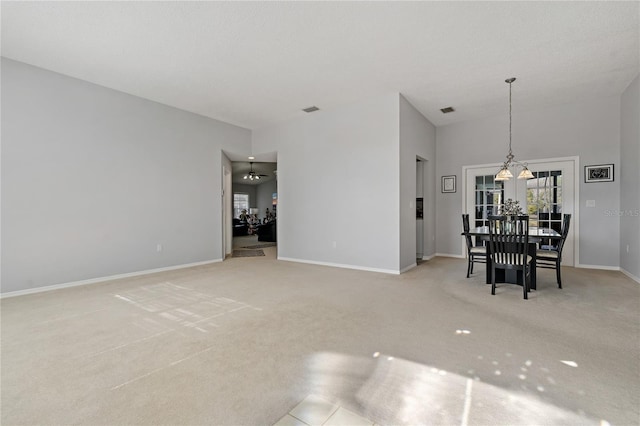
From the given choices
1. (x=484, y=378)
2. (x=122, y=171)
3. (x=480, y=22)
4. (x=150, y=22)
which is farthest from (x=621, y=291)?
(x=122, y=171)

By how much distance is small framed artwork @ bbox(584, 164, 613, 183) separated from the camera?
5016mm

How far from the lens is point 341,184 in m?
5.50

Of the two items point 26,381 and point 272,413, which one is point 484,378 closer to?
point 272,413

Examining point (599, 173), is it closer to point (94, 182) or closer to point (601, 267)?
point (601, 267)

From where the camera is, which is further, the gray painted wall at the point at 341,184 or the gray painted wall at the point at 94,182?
the gray painted wall at the point at 341,184

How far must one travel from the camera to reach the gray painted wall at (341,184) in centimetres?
494

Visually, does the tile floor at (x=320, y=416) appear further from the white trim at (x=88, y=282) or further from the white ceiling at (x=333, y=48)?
the white trim at (x=88, y=282)

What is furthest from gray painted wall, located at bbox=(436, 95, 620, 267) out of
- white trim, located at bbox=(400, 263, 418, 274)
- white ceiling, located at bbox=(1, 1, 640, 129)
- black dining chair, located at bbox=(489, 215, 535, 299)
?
black dining chair, located at bbox=(489, 215, 535, 299)

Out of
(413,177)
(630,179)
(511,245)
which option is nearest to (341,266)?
(413,177)

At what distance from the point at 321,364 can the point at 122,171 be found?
449 cm

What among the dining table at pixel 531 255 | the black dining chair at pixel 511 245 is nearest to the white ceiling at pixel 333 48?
the black dining chair at pixel 511 245

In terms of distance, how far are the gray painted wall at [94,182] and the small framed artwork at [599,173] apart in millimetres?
6973

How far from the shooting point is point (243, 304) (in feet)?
10.9

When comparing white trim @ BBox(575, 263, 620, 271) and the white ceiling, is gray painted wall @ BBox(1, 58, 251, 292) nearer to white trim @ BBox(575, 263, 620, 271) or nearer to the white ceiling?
the white ceiling
